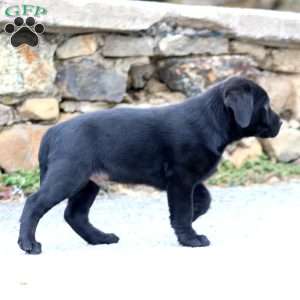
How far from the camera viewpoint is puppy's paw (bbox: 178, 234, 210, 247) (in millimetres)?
5664

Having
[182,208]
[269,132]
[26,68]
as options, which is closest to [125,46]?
[26,68]

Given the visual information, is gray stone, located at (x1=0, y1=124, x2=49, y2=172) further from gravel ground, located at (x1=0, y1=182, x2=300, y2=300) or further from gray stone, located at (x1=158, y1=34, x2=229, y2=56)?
gray stone, located at (x1=158, y1=34, x2=229, y2=56)

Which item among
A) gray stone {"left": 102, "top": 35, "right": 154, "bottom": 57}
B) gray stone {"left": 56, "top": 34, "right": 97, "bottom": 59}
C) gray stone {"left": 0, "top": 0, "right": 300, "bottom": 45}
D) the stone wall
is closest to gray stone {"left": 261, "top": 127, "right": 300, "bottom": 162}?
the stone wall

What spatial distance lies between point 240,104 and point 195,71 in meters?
2.95

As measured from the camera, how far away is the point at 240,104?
5.77m

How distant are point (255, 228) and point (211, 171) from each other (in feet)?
3.06

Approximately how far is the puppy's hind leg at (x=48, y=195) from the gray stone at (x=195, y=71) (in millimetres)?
3384

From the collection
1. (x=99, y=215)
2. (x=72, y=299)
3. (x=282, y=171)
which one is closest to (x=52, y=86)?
(x=99, y=215)

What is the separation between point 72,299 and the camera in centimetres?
428

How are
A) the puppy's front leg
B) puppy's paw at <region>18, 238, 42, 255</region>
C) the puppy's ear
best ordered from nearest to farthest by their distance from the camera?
1. puppy's paw at <region>18, 238, 42, 255</region>
2. the puppy's front leg
3. the puppy's ear

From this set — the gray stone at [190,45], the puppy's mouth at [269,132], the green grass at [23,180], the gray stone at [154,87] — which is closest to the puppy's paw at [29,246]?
the puppy's mouth at [269,132]

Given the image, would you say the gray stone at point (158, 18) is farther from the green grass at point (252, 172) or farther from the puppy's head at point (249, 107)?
the puppy's head at point (249, 107)

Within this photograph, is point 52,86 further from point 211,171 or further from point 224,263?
point 224,263

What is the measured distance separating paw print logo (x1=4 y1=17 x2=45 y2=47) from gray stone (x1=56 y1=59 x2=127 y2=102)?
16.1 inches
